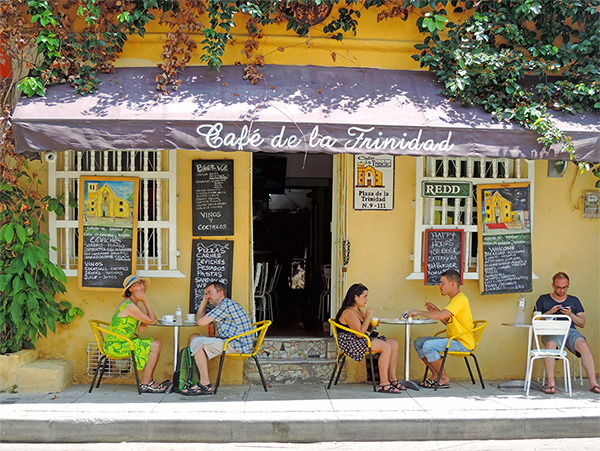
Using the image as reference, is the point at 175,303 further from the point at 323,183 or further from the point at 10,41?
the point at 323,183

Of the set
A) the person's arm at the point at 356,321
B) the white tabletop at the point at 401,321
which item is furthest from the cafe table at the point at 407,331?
the person's arm at the point at 356,321

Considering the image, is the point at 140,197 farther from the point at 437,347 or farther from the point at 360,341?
the point at 437,347

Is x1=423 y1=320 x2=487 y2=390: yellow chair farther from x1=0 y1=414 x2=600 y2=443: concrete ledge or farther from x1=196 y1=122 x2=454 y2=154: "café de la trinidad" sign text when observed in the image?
x1=196 y1=122 x2=454 y2=154: "café de la trinidad" sign text

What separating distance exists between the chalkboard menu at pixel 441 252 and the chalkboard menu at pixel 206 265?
2.41 metres

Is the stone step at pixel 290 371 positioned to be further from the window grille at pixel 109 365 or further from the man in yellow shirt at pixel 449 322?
the window grille at pixel 109 365

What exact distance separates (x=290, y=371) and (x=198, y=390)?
1212 millimetres

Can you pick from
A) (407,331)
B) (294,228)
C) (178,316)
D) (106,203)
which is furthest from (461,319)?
(294,228)

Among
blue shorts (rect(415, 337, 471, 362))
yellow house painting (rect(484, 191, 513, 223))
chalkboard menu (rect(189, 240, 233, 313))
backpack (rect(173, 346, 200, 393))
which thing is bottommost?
backpack (rect(173, 346, 200, 393))

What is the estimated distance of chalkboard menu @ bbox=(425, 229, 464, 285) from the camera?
7223 millimetres

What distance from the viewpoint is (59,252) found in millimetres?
7031

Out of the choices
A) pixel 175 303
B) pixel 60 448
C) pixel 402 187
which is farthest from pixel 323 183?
pixel 60 448

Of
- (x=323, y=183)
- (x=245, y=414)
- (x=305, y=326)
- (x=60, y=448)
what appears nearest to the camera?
(x=60, y=448)

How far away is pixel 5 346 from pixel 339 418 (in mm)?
3796

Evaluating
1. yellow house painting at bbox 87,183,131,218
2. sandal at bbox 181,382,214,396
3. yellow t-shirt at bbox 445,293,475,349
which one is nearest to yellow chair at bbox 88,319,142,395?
sandal at bbox 181,382,214,396
